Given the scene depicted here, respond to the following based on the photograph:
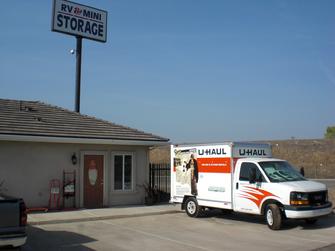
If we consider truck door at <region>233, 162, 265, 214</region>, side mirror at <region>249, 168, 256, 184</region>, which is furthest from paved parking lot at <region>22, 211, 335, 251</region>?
side mirror at <region>249, 168, 256, 184</region>

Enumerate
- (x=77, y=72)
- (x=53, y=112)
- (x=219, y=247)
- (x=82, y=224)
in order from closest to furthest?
1. (x=219, y=247)
2. (x=82, y=224)
3. (x=53, y=112)
4. (x=77, y=72)

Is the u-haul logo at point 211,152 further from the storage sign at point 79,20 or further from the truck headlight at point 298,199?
the storage sign at point 79,20

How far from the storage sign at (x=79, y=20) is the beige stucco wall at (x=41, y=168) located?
9.13 metres

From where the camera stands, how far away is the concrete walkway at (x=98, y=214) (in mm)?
14617

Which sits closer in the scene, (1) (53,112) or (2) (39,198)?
(2) (39,198)

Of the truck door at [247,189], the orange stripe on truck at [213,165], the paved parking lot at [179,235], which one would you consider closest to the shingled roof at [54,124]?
the orange stripe on truck at [213,165]

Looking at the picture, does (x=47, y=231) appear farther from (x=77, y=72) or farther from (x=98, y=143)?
(x=77, y=72)

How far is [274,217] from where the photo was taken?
525 inches

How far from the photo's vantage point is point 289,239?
12031 millimetres

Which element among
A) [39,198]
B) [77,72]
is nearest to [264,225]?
[39,198]

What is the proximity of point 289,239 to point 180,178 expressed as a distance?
5721mm

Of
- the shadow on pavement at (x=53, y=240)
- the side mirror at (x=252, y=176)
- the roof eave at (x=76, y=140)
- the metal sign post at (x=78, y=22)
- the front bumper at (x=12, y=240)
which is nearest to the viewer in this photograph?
the front bumper at (x=12, y=240)

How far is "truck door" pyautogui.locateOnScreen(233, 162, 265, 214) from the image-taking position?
1408cm

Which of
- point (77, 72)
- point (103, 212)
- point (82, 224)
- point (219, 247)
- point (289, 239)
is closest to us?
point (219, 247)
